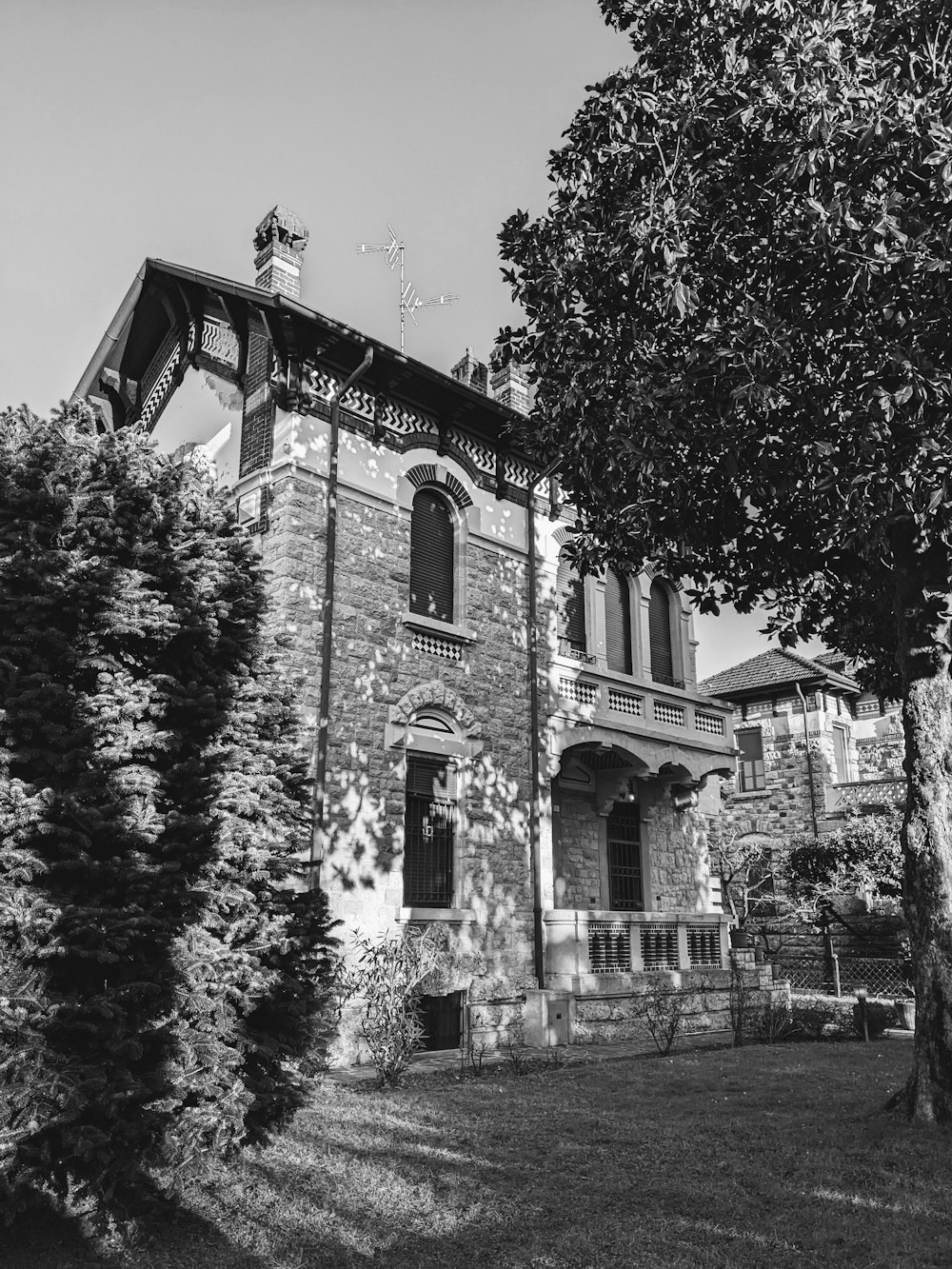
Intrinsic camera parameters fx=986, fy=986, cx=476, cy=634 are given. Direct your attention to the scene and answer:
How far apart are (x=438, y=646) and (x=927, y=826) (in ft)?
25.2

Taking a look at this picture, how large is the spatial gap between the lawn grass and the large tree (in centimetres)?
141

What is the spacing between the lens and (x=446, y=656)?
1453 cm

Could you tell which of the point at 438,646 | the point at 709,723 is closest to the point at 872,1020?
the point at 709,723

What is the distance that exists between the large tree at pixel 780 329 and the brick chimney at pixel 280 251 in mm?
6672

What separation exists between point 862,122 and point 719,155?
63.6 inches

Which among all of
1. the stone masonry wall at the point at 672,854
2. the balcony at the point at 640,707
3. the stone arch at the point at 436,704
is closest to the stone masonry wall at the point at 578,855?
the stone masonry wall at the point at 672,854

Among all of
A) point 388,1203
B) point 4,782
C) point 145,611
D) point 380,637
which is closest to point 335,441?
point 380,637

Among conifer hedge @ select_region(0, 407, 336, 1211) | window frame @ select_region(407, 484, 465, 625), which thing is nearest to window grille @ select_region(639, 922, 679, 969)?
window frame @ select_region(407, 484, 465, 625)

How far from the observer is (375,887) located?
12594mm

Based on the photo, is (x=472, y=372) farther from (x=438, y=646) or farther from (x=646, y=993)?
(x=646, y=993)

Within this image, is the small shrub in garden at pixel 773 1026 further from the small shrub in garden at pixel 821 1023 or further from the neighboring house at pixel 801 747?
the neighboring house at pixel 801 747

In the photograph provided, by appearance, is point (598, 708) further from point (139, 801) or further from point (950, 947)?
point (139, 801)

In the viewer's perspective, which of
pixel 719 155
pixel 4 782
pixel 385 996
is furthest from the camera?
pixel 385 996

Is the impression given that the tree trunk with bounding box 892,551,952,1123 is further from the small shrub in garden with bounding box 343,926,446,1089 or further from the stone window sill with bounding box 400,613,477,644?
the stone window sill with bounding box 400,613,477,644
